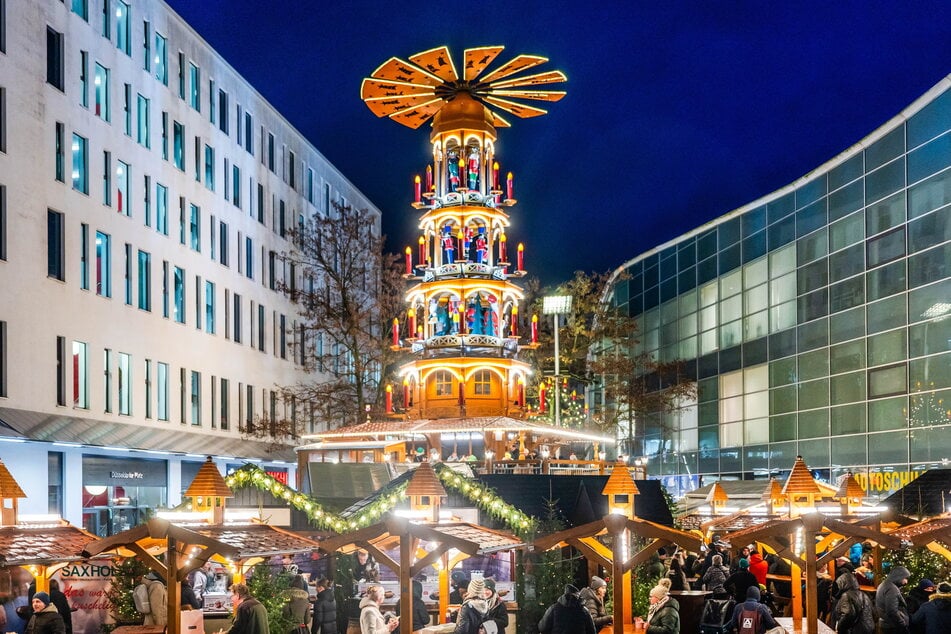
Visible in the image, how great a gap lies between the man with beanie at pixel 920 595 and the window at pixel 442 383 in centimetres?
2596

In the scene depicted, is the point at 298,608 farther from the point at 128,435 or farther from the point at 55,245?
the point at 128,435

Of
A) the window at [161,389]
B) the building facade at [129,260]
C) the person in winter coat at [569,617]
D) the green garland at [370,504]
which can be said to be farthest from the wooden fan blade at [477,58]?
the person in winter coat at [569,617]

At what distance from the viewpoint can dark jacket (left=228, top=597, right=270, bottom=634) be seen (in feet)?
53.9

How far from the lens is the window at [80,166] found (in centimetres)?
4359

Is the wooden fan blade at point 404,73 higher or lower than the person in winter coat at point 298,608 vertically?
higher

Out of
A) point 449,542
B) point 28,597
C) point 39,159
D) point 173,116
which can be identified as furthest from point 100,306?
point 449,542

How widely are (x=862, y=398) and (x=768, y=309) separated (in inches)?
355

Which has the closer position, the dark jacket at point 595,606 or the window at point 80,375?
the dark jacket at point 595,606

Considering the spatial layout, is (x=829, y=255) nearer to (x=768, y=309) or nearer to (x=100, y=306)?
(x=768, y=309)

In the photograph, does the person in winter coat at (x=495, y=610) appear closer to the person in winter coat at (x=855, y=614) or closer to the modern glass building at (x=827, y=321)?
the person in winter coat at (x=855, y=614)

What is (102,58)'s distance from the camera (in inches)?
1810

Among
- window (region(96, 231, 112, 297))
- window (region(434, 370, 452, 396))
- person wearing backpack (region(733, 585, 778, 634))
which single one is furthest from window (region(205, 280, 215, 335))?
person wearing backpack (region(733, 585, 778, 634))

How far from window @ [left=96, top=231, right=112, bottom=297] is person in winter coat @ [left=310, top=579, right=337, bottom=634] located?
2787 centimetres

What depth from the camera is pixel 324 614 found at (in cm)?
1977
